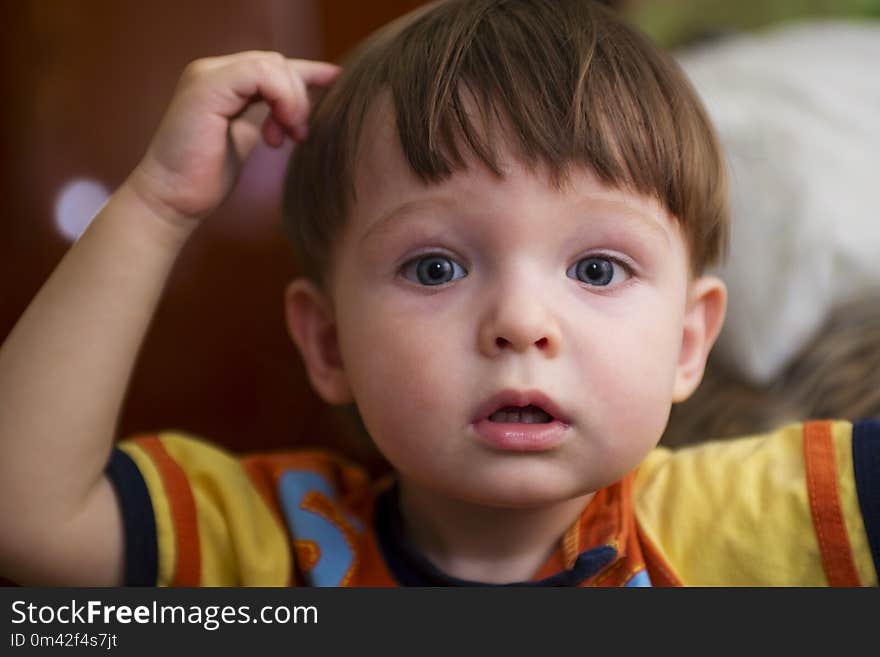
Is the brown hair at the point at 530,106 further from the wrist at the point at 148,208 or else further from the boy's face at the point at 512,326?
the wrist at the point at 148,208

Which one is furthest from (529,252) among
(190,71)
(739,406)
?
(739,406)

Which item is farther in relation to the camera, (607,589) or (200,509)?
(200,509)

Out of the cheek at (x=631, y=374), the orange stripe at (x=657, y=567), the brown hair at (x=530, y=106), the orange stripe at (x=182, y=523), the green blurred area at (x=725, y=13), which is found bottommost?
the orange stripe at (x=657, y=567)

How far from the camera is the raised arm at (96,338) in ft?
2.75

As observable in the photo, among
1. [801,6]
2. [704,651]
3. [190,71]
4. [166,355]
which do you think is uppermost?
[801,6]

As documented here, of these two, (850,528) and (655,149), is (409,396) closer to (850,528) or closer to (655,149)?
(655,149)

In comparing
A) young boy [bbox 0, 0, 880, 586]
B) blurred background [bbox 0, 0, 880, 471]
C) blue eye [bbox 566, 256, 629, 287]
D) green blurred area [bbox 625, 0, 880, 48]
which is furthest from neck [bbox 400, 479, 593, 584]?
green blurred area [bbox 625, 0, 880, 48]

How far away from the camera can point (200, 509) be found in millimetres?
922

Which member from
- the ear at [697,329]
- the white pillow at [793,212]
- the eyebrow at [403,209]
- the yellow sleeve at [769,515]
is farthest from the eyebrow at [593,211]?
the white pillow at [793,212]

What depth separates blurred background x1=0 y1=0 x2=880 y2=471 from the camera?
1166mm

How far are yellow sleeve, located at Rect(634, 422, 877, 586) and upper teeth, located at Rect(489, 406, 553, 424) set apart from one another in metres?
0.21

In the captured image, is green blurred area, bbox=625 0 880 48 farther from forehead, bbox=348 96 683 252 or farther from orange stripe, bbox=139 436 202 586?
orange stripe, bbox=139 436 202 586

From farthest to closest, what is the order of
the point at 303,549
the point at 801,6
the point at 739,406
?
the point at 801,6, the point at 739,406, the point at 303,549

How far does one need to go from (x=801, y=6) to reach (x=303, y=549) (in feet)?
5.06
